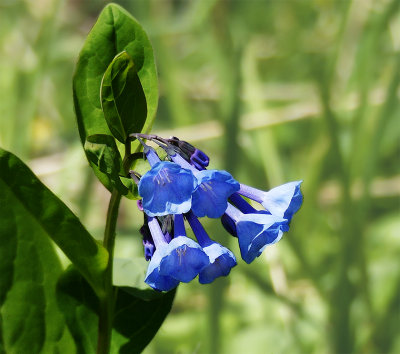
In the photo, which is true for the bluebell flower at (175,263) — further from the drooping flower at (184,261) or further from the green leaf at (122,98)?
the green leaf at (122,98)

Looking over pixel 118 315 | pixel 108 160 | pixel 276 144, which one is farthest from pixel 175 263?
pixel 276 144

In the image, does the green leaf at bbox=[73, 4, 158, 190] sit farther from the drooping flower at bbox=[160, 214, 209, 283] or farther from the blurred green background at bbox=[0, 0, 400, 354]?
the blurred green background at bbox=[0, 0, 400, 354]

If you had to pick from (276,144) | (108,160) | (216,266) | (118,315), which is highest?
(108,160)

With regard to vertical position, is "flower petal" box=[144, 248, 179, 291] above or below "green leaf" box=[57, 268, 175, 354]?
above

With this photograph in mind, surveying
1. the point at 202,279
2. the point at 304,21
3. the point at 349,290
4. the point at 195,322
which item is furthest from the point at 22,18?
the point at 202,279

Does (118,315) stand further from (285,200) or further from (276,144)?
(276,144)

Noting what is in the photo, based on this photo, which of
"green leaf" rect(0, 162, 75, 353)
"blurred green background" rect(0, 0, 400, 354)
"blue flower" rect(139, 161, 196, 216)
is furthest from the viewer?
"blurred green background" rect(0, 0, 400, 354)

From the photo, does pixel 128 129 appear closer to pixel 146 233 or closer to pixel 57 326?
pixel 146 233

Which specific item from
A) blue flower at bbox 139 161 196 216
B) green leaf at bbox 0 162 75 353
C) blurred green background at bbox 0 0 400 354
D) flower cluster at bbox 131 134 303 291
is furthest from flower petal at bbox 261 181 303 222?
blurred green background at bbox 0 0 400 354
